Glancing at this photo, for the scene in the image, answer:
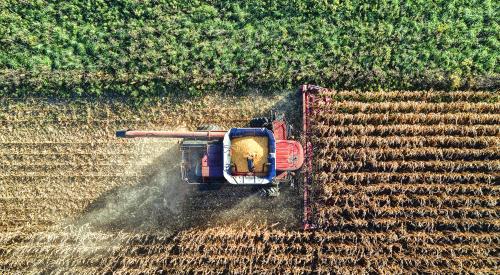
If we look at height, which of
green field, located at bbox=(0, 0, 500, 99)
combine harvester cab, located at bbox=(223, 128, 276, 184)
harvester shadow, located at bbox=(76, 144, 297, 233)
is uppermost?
green field, located at bbox=(0, 0, 500, 99)

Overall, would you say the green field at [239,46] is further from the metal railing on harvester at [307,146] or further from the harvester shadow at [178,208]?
the harvester shadow at [178,208]

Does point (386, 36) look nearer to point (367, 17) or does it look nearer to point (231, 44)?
point (367, 17)

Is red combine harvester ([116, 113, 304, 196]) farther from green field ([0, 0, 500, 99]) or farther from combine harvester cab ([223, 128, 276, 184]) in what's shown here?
green field ([0, 0, 500, 99])

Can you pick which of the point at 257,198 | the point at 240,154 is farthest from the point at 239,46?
the point at 257,198

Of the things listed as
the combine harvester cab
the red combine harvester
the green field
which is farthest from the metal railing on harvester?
the combine harvester cab

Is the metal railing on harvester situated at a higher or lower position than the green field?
lower

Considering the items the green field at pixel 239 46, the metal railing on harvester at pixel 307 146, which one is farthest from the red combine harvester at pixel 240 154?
the green field at pixel 239 46

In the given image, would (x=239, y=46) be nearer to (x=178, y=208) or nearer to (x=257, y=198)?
(x=257, y=198)

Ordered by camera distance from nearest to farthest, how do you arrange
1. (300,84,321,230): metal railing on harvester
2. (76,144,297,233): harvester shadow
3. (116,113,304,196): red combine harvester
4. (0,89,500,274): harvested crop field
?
(116,113,304,196): red combine harvester, (0,89,500,274): harvested crop field, (300,84,321,230): metal railing on harvester, (76,144,297,233): harvester shadow
